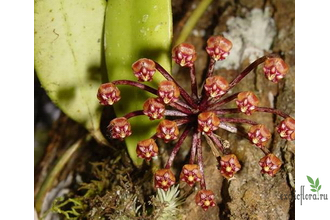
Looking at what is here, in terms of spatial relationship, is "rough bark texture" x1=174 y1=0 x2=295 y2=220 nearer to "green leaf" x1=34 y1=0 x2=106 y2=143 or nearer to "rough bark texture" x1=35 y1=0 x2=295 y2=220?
"rough bark texture" x1=35 y1=0 x2=295 y2=220

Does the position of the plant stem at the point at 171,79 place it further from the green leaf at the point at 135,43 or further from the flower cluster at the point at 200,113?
the green leaf at the point at 135,43

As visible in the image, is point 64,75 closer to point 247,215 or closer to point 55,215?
point 55,215

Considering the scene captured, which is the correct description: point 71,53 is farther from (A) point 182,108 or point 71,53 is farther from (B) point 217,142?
(B) point 217,142

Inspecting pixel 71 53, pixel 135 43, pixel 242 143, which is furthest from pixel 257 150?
pixel 71 53

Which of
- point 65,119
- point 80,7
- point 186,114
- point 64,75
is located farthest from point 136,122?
point 65,119
